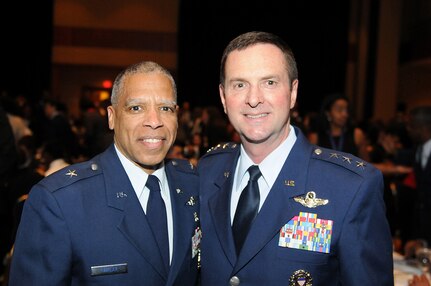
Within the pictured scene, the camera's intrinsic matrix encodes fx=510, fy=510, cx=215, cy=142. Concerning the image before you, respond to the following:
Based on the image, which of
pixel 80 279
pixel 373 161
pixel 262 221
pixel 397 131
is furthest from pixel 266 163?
pixel 397 131

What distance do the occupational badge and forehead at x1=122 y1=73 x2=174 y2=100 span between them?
0.79 meters

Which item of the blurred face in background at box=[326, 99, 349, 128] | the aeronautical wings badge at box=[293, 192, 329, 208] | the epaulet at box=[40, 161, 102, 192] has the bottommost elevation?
the aeronautical wings badge at box=[293, 192, 329, 208]

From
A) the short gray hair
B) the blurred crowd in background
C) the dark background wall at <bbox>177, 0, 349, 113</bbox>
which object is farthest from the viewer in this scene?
the dark background wall at <bbox>177, 0, 349, 113</bbox>

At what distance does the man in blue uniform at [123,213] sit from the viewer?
1670 millimetres

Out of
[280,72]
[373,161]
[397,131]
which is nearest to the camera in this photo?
[280,72]

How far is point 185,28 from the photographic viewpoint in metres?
14.7

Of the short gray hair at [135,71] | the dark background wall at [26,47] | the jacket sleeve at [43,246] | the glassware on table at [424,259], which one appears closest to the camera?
the jacket sleeve at [43,246]

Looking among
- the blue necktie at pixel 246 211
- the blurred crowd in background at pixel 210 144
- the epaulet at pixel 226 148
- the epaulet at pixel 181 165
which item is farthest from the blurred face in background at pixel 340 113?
the blue necktie at pixel 246 211

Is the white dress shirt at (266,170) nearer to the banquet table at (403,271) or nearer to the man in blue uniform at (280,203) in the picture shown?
the man in blue uniform at (280,203)

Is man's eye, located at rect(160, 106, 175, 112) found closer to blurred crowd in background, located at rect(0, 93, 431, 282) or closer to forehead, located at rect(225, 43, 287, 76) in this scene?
forehead, located at rect(225, 43, 287, 76)

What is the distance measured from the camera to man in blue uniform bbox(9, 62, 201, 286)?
1.67 metres

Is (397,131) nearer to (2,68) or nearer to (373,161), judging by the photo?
(373,161)

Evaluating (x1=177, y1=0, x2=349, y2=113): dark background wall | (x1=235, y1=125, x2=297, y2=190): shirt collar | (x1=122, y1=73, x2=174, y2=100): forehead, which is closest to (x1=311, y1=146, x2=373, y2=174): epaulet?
(x1=235, y1=125, x2=297, y2=190): shirt collar

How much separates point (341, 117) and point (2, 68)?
483 inches
